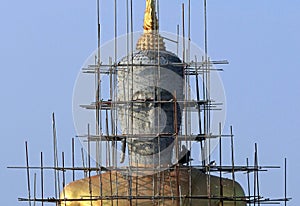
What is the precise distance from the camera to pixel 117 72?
120 ft

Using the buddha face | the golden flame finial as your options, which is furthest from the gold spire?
the buddha face

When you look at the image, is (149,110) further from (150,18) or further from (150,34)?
(150,18)

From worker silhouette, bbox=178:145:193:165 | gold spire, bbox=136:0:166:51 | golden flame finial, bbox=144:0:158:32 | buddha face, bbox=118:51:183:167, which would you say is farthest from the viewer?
golden flame finial, bbox=144:0:158:32

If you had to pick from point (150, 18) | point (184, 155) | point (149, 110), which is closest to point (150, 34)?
point (150, 18)

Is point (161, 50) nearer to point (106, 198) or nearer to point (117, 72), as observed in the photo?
point (117, 72)

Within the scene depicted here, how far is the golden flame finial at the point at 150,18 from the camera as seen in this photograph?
37125 mm

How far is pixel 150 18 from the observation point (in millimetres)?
37219

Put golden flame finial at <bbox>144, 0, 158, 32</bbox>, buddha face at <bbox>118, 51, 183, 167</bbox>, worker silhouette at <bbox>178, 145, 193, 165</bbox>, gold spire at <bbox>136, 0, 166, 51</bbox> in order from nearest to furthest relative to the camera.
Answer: worker silhouette at <bbox>178, 145, 193, 165</bbox> < buddha face at <bbox>118, 51, 183, 167</bbox> < gold spire at <bbox>136, 0, 166, 51</bbox> < golden flame finial at <bbox>144, 0, 158, 32</bbox>

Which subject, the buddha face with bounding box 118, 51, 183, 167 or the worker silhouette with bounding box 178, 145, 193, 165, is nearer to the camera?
the worker silhouette with bounding box 178, 145, 193, 165

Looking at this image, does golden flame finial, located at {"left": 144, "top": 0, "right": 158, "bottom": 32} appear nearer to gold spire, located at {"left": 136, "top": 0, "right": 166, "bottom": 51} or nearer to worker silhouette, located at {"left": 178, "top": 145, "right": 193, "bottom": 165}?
gold spire, located at {"left": 136, "top": 0, "right": 166, "bottom": 51}

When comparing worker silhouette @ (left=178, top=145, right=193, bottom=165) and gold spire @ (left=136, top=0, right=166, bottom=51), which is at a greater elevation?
gold spire @ (left=136, top=0, right=166, bottom=51)

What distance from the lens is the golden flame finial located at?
3712cm

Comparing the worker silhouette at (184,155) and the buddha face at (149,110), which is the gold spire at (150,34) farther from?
the worker silhouette at (184,155)

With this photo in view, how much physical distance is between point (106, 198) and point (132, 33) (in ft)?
12.8
